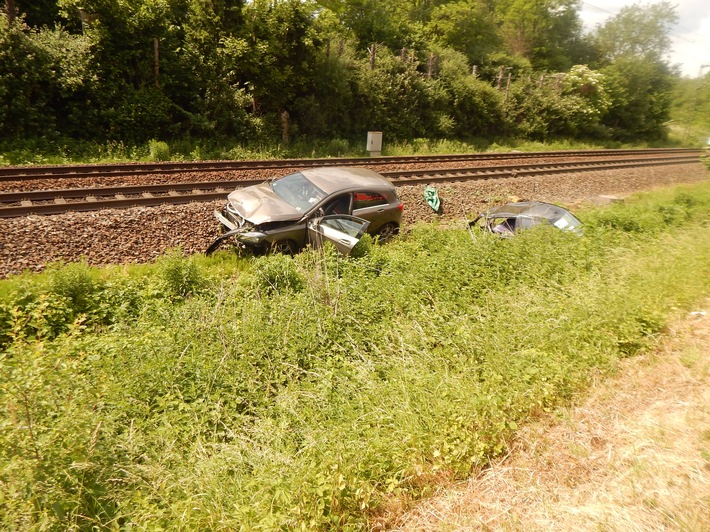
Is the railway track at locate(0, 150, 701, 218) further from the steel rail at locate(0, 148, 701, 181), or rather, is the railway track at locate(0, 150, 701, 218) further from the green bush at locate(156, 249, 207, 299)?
the green bush at locate(156, 249, 207, 299)

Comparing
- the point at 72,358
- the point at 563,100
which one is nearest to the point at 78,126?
the point at 72,358

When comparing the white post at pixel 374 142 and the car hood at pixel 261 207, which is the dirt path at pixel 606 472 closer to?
the car hood at pixel 261 207

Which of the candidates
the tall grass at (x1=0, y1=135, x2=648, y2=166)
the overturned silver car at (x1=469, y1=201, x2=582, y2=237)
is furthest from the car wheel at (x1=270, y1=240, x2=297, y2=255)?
the tall grass at (x1=0, y1=135, x2=648, y2=166)

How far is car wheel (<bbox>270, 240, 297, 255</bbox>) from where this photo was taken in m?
7.79

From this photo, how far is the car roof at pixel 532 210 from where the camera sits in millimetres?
9797

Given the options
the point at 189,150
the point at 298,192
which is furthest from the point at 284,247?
the point at 189,150

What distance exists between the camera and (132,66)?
16.5 m

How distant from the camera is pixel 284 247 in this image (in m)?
7.98

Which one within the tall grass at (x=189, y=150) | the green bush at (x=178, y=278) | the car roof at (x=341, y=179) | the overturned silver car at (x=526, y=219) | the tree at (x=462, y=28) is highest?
the tree at (x=462, y=28)

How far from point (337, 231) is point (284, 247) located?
109cm

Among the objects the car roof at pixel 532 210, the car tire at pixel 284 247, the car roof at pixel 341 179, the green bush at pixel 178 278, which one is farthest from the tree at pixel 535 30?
the green bush at pixel 178 278

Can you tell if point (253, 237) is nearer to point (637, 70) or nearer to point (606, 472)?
point (606, 472)

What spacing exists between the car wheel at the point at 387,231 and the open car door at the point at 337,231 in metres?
1.26

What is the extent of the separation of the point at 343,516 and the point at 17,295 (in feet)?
17.8
